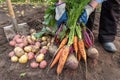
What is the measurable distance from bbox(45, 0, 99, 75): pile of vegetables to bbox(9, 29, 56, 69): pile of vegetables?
176mm

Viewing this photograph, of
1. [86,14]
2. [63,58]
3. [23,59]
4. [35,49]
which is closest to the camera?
[63,58]

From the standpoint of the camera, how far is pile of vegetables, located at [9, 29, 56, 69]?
271 cm

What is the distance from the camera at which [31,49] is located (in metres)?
2.87

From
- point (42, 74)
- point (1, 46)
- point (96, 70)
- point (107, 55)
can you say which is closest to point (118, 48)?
point (107, 55)

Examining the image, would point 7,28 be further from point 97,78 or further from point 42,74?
point 97,78

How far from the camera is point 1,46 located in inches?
125

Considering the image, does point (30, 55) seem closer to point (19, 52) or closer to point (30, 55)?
point (30, 55)

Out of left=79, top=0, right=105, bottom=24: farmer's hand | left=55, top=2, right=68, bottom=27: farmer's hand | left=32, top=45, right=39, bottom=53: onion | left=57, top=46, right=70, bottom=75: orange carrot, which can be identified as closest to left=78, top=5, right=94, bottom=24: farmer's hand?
left=79, top=0, right=105, bottom=24: farmer's hand

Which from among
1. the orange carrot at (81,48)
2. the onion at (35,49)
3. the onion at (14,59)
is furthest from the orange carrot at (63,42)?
the onion at (14,59)

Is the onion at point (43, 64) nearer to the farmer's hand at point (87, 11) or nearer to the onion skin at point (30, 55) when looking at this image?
the onion skin at point (30, 55)

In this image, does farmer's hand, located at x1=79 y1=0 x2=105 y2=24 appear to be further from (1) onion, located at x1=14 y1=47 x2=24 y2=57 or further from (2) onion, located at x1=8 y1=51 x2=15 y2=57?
(2) onion, located at x1=8 y1=51 x2=15 y2=57

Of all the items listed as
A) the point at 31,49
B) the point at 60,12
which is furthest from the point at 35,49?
the point at 60,12

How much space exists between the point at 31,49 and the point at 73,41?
1.71 feet

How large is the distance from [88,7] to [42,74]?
0.79 meters
